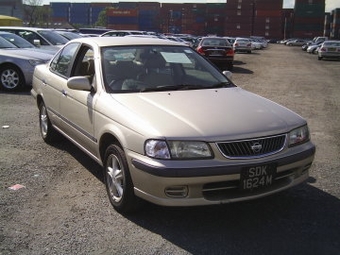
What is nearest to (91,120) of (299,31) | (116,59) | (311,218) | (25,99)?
(116,59)

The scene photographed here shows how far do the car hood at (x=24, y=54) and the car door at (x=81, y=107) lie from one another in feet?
21.0

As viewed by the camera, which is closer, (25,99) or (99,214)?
(99,214)

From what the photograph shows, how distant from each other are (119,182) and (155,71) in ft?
4.69

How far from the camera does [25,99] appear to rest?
1027 centimetres

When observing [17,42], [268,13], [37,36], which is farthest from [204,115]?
[268,13]

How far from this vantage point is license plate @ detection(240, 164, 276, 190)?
11.8ft

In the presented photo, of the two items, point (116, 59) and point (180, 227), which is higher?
point (116, 59)

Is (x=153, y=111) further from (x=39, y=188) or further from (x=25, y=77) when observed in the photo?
(x=25, y=77)

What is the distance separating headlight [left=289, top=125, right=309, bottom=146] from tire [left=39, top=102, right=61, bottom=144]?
11.7ft

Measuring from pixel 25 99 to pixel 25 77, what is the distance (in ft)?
3.87

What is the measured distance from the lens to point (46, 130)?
21.0ft

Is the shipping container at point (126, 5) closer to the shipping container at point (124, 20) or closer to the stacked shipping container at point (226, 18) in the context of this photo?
the stacked shipping container at point (226, 18)

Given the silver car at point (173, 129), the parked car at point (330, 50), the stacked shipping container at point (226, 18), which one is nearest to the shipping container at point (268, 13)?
the stacked shipping container at point (226, 18)

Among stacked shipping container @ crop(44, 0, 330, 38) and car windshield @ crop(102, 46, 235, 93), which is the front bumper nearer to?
car windshield @ crop(102, 46, 235, 93)
